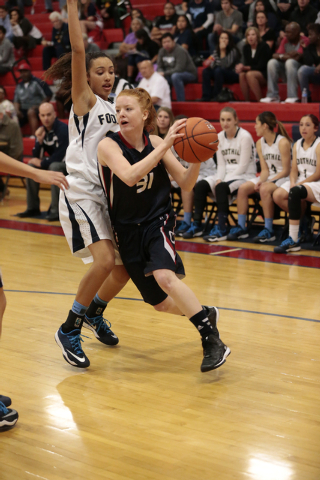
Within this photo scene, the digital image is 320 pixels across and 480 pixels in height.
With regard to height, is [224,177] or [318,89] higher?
[318,89]

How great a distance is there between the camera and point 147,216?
3443 millimetres

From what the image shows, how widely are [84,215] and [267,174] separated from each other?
431 centimetres

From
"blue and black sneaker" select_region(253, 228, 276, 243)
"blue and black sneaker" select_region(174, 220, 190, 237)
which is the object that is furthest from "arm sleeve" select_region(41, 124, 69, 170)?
"blue and black sneaker" select_region(253, 228, 276, 243)

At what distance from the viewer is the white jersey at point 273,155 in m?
7.44

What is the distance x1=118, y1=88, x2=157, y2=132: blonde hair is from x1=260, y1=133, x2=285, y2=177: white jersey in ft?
13.6

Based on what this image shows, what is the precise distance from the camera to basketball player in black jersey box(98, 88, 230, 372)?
11.0 ft

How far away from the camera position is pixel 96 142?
3.65 metres

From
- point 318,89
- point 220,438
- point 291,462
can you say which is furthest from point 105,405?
point 318,89

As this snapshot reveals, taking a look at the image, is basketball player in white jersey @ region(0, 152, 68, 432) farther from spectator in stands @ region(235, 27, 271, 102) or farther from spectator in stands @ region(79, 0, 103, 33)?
spectator in stands @ region(79, 0, 103, 33)

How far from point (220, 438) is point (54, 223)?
6551mm

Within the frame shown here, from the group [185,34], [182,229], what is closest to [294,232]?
[182,229]

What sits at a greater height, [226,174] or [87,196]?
[87,196]

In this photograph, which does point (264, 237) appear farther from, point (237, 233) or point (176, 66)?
point (176, 66)

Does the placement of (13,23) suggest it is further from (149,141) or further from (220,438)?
(220,438)
